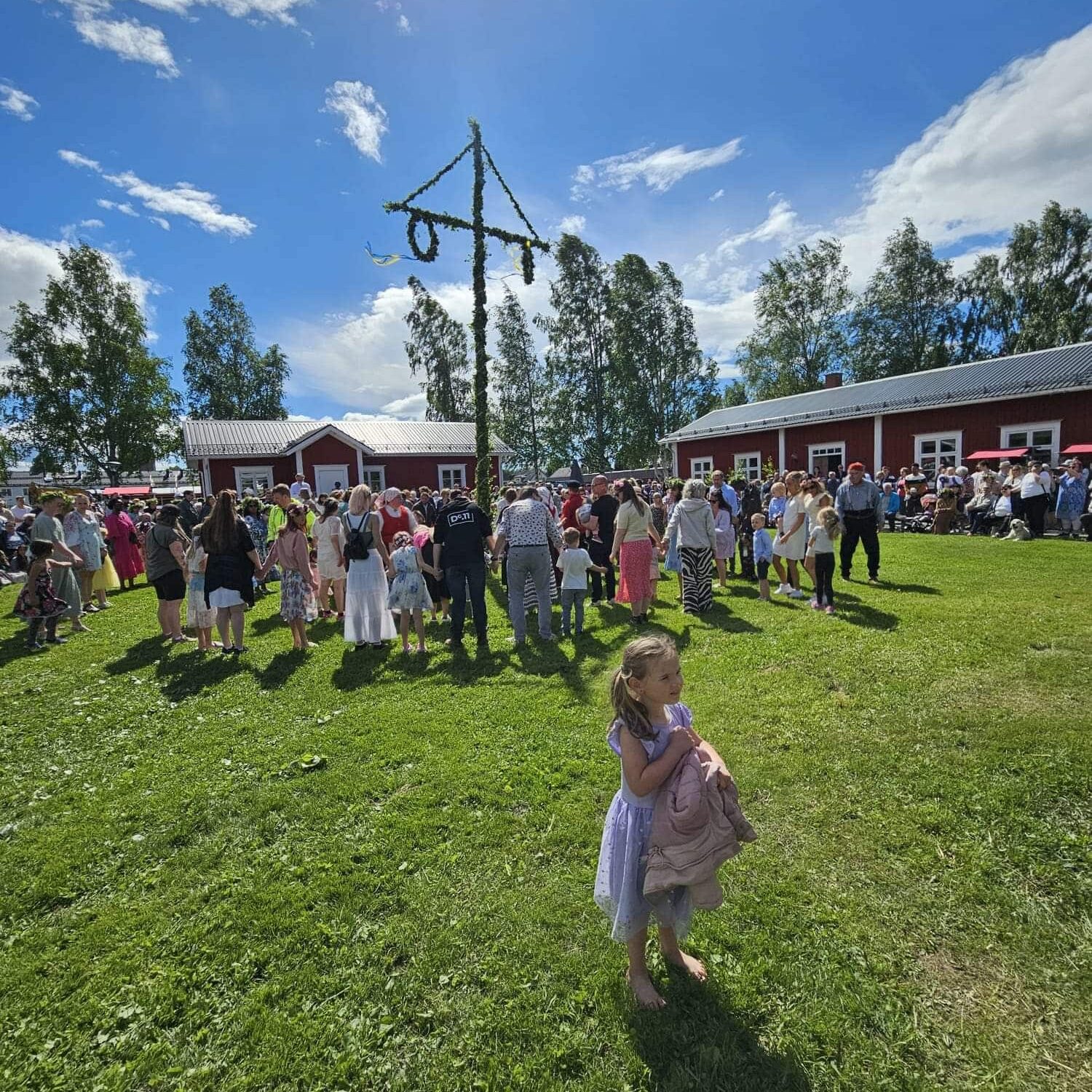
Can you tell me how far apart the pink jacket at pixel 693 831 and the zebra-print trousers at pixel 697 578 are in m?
5.98

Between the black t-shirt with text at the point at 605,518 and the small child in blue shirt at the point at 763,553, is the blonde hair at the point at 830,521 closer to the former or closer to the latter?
the small child in blue shirt at the point at 763,553

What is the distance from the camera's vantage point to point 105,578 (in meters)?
11.3

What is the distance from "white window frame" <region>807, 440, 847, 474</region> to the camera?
78.7 feet

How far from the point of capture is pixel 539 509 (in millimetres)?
7152

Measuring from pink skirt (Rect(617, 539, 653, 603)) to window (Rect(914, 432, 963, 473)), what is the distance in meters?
18.0

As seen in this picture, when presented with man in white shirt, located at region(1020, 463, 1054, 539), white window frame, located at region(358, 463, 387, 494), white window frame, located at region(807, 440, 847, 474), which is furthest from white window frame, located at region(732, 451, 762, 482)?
white window frame, located at region(358, 463, 387, 494)

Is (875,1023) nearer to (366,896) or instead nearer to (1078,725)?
(366,896)

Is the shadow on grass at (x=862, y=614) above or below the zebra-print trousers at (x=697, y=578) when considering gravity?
below

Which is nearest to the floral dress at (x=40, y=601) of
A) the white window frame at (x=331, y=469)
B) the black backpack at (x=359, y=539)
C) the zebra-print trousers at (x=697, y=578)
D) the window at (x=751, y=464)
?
the black backpack at (x=359, y=539)

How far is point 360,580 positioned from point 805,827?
5.67 metres

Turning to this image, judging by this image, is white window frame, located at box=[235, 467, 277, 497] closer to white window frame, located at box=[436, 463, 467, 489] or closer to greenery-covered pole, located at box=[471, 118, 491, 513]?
white window frame, located at box=[436, 463, 467, 489]

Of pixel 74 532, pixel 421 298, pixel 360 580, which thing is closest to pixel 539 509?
pixel 360 580

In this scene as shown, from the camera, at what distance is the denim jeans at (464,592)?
7117 millimetres

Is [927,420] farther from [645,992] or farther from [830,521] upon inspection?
[645,992]
